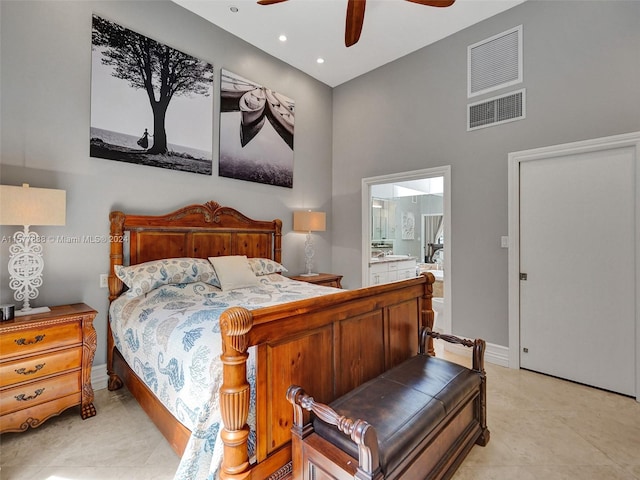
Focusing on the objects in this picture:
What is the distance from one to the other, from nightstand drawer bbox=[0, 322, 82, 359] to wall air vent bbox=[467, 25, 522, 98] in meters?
4.21

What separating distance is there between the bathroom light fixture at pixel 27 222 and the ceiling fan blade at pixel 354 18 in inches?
102

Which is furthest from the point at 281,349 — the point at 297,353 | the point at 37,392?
the point at 37,392

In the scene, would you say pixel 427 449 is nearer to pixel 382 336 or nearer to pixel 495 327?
pixel 382 336

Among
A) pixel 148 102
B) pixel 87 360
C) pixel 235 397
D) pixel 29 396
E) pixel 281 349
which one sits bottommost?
pixel 29 396

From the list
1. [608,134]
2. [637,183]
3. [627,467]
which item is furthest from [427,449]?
[608,134]

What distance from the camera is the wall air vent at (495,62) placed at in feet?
9.95

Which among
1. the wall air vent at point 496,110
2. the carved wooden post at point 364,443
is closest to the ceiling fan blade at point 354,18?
the wall air vent at point 496,110

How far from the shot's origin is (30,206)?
2.05 m

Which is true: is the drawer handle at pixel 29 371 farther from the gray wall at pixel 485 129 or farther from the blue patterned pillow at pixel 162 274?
the gray wall at pixel 485 129

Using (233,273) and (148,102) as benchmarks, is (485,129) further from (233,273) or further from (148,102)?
(148,102)

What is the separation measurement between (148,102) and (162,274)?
1.66 metres

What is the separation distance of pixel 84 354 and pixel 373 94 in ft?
13.9

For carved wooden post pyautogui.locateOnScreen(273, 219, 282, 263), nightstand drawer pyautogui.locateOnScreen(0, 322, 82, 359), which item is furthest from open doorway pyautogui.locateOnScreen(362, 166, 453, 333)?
nightstand drawer pyautogui.locateOnScreen(0, 322, 82, 359)

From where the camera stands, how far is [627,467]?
174 centimetres
